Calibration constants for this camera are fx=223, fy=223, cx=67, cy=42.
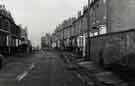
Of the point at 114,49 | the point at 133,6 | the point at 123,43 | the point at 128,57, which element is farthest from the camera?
the point at 133,6

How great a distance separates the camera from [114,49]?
16875 millimetres

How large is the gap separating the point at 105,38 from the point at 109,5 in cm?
1630

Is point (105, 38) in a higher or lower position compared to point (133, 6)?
lower

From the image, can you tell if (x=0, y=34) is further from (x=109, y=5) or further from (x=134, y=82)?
(x=134, y=82)

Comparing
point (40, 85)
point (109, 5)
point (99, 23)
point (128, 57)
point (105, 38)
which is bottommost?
point (40, 85)

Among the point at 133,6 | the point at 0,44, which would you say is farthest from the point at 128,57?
the point at 0,44

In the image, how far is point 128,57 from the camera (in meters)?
13.8

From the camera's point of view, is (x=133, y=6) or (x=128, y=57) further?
(x=133, y=6)

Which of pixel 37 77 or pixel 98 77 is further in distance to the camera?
→ pixel 98 77

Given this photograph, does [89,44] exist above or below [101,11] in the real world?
below

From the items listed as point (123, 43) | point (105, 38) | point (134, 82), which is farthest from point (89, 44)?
point (134, 82)

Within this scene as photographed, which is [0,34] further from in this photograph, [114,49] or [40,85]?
[40,85]

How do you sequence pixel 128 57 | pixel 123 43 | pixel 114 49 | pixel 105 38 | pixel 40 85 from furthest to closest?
pixel 105 38 → pixel 114 49 → pixel 123 43 → pixel 128 57 → pixel 40 85

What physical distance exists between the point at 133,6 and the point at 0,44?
21.1 meters
